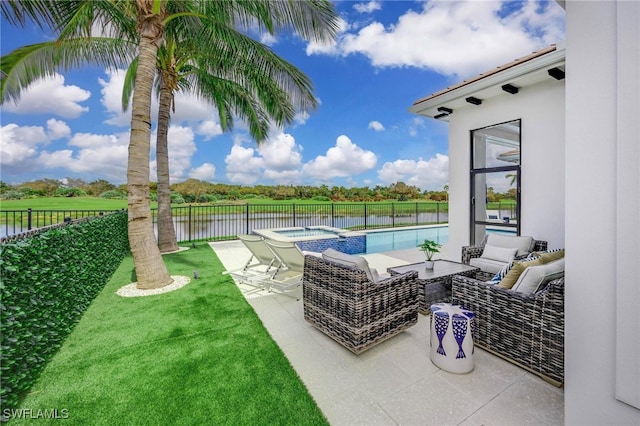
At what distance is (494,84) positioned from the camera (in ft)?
16.3

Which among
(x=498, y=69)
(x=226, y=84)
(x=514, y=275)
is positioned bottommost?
(x=514, y=275)

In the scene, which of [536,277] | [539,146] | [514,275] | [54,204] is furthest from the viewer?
[54,204]

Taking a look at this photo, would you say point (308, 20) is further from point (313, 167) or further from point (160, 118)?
point (313, 167)

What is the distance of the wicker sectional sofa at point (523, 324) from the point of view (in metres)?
2.23

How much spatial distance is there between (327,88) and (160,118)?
50.6 feet

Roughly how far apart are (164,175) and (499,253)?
868 centimetres

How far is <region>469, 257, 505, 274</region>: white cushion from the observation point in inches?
177

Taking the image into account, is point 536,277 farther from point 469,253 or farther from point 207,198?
point 207,198

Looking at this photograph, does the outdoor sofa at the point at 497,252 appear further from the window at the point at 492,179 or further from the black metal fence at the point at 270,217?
the black metal fence at the point at 270,217

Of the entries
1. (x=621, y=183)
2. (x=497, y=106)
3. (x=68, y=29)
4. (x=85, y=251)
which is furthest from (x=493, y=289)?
(x=68, y=29)

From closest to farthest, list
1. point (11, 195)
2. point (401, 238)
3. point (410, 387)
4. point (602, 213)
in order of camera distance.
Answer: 1. point (602, 213)
2. point (410, 387)
3. point (11, 195)
4. point (401, 238)

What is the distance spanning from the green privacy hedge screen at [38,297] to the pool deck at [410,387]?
2.12 meters

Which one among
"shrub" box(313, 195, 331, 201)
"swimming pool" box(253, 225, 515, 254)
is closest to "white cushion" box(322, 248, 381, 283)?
"swimming pool" box(253, 225, 515, 254)

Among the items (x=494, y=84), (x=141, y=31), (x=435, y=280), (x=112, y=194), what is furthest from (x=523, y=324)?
(x=112, y=194)
